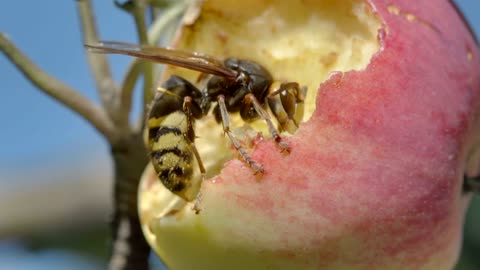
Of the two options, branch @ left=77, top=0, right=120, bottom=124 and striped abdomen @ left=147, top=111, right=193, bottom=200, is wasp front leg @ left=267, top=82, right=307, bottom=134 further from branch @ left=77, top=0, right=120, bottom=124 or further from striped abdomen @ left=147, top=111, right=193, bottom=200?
branch @ left=77, top=0, right=120, bottom=124

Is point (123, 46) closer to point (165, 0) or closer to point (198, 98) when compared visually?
point (198, 98)

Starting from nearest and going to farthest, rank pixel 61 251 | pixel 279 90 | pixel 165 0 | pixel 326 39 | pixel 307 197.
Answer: pixel 307 197
pixel 279 90
pixel 326 39
pixel 165 0
pixel 61 251

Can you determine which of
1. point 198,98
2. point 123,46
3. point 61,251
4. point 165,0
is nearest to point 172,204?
point 198,98

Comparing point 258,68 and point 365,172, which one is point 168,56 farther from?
point 365,172

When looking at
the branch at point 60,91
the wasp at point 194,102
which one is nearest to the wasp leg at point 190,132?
the wasp at point 194,102

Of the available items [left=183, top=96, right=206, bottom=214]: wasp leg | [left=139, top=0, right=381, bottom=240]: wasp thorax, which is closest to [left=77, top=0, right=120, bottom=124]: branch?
[left=139, top=0, right=381, bottom=240]: wasp thorax

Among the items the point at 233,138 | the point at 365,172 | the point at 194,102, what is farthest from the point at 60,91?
the point at 365,172

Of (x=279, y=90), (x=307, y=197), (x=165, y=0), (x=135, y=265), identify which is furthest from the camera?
(x=165, y=0)
